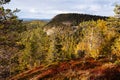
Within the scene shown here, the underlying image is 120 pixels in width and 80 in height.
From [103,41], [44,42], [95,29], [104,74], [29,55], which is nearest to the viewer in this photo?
[104,74]

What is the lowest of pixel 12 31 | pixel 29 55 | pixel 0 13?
pixel 29 55

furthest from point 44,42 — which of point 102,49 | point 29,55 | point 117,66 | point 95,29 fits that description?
point 117,66

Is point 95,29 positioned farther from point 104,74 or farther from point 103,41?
point 104,74

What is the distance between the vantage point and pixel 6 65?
988 inches

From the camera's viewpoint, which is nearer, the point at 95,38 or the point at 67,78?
the point at 67,78

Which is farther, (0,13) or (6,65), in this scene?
(6,65)

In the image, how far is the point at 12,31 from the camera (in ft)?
80.5

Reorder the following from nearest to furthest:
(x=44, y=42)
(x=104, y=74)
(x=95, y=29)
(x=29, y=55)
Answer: (x=104, y=74) < (x=95, y=29) < (x=29, y=55) < (x=44, y=42)

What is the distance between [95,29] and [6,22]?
3678cm

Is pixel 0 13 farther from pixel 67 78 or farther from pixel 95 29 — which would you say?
pixel 95 29

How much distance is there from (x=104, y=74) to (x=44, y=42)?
86.6 m

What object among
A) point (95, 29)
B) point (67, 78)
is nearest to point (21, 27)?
point (67, 78)

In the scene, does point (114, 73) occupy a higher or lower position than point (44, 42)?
higher

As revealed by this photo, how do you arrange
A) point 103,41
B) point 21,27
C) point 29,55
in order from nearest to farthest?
point 21,27 → point 103,41 → point 29,55
